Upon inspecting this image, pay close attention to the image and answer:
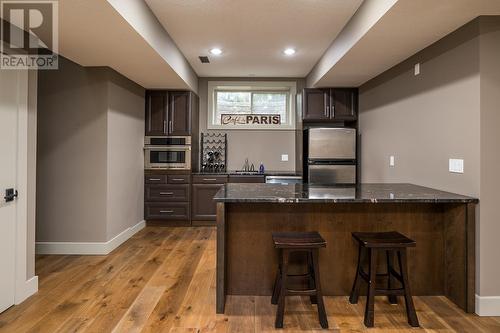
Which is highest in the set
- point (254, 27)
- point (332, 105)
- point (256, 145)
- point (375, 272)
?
point (254, 27)

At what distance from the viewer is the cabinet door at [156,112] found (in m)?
5.38

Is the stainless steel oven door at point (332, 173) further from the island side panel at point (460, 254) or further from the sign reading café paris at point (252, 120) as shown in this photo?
the island side panel at point (460, 254)

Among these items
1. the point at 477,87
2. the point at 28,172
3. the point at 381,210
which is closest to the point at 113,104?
the point at 28,172

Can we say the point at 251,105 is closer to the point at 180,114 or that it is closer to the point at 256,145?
the point at 256,145

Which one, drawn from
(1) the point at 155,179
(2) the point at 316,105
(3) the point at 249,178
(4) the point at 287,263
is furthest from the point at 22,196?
(2) the point at 316,105

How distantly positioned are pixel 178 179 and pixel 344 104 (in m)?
2.97

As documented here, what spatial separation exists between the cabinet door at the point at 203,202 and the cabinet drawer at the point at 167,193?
0.15 meters

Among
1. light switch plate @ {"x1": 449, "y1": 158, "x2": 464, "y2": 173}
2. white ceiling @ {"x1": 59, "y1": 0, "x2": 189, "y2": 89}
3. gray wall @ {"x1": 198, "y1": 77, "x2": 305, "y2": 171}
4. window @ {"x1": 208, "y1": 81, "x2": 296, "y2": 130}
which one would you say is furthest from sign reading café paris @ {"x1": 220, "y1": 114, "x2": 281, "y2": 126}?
light switch plate @ {"x1": 449, "y1": 158, "x2": 464, "y2": 173}

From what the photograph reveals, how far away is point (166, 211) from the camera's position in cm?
539

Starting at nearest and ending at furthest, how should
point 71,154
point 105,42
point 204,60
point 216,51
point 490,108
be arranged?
point 490,108
point 105,42
point 71,154
point 216,51
point 204,60

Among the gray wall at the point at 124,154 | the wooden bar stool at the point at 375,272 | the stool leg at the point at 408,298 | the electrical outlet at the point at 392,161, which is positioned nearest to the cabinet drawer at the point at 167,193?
the gray wall at the point at 124,154

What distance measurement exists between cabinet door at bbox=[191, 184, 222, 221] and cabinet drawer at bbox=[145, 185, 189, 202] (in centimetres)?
15

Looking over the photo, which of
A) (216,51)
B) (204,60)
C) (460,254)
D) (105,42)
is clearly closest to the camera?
(460,254)

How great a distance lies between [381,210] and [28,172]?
307cm
